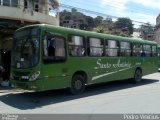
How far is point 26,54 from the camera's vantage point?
478 inches

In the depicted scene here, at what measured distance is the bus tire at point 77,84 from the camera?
1330 cm

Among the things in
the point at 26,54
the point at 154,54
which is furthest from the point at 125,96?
the point at 154,54

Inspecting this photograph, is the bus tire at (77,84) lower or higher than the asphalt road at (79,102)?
higher

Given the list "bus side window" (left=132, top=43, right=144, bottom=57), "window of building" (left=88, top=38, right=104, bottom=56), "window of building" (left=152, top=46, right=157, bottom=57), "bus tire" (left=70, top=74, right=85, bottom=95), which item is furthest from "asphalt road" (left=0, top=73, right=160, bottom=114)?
"window of building" (left=152, top=46, right=157, bottom=57)

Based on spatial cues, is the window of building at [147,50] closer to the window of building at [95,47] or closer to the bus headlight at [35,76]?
the window of building at [95,47]

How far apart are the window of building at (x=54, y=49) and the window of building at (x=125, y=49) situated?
5.14 m

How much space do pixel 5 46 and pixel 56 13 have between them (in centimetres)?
733

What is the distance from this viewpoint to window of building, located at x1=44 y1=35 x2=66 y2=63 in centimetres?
1186

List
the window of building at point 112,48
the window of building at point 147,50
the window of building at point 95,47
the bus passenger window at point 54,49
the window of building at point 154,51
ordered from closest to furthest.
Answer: the bus passenger window at point 54,49 < the window of building at point 95,47 < the window of building at point 112,48 < the window of building at point 147,50 < the window of building at point 154,51

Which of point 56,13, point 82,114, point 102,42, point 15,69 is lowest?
point 82,114

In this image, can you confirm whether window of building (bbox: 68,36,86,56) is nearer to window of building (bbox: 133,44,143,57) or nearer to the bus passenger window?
the bus passenger window

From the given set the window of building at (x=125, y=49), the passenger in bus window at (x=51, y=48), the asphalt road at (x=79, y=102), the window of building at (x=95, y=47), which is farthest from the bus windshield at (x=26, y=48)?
the window of building at (x=125, y=49)

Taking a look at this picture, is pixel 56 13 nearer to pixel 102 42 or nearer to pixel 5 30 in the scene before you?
pixel 5 30

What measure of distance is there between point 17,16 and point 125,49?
8420 mm
